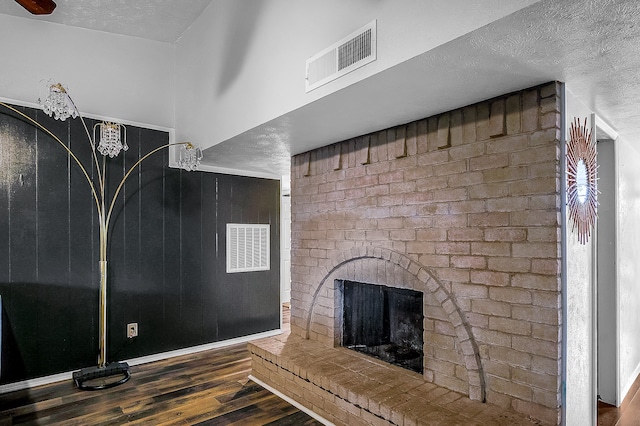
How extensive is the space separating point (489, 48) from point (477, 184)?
2.82ft

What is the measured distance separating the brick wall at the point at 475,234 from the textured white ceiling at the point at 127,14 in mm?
1803

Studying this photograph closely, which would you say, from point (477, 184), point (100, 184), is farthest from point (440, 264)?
point (100, 184)

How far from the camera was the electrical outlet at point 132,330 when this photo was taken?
11.9 feet

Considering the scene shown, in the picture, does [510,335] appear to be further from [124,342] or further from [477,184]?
[124,342]

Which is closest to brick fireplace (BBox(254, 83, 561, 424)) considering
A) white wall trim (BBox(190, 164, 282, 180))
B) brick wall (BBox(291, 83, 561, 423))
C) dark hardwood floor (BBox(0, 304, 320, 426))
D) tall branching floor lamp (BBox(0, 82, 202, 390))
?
brick wall (BBox(291, 83, 561, 423))

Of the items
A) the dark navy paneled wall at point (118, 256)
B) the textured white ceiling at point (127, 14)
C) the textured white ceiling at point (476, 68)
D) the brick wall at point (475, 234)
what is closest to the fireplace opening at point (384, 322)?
the brick wall at point (475, 234)

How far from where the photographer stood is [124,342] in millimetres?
3604

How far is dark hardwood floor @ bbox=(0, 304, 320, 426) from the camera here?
258 cm

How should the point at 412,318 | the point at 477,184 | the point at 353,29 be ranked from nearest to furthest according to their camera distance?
the point at 353,29
the point at 477,184
the point at 412,318

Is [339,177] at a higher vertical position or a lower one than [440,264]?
higher

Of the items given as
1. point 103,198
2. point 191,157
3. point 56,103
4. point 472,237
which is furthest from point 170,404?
point 472,237

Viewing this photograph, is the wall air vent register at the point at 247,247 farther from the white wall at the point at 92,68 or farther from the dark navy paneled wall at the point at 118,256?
the white wall at the point at 92,68

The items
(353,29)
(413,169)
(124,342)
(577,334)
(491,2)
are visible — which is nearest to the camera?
(491,2)

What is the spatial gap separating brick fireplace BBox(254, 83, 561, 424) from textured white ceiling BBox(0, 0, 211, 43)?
1830 millimetres
